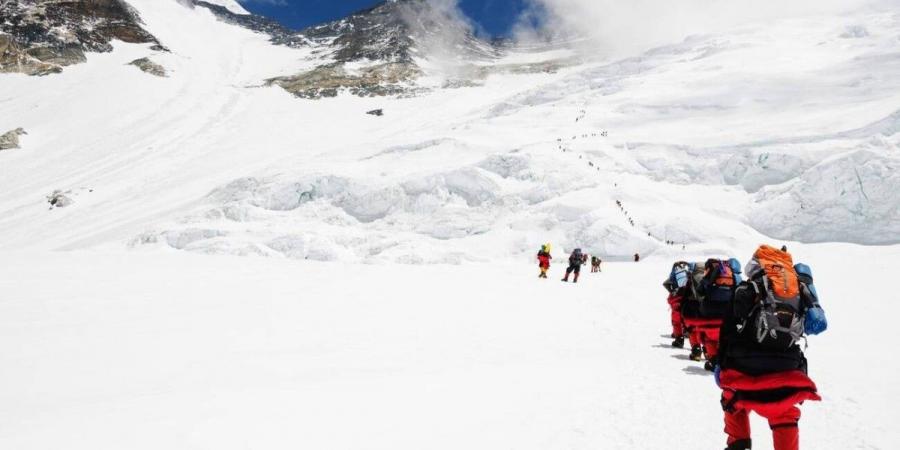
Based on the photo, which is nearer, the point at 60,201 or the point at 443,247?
the point at 443,247

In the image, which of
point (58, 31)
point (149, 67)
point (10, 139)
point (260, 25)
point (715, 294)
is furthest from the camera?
point (260, 25)

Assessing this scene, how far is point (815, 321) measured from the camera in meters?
3.66

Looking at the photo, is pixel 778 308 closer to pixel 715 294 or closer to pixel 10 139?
pixel 715 294

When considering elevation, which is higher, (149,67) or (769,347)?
(149,67)

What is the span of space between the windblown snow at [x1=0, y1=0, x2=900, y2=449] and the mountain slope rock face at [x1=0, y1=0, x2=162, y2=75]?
1791 centimetres

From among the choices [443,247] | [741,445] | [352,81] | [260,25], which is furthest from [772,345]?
[260,25]

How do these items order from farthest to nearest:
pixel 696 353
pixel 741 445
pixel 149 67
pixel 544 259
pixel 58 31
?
pixel 58 31 < pixel 149 67 < pixel 544 259 < pixel 696 353 < pixel 741 445

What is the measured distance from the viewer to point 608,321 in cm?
1048

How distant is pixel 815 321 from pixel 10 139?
243 ft

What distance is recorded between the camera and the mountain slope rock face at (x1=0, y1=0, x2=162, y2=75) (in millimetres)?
85062

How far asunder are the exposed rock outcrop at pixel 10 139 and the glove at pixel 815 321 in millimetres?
72430

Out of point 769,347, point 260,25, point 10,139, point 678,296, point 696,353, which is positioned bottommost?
point 696,353

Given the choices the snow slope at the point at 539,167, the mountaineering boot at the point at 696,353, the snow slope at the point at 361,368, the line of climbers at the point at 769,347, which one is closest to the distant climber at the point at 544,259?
the snow slope at the point at 361,368

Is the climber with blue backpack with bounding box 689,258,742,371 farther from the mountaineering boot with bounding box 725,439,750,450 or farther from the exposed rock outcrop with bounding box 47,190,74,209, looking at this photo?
the exposed rock outcrop with bounding box 47,190,74,209
